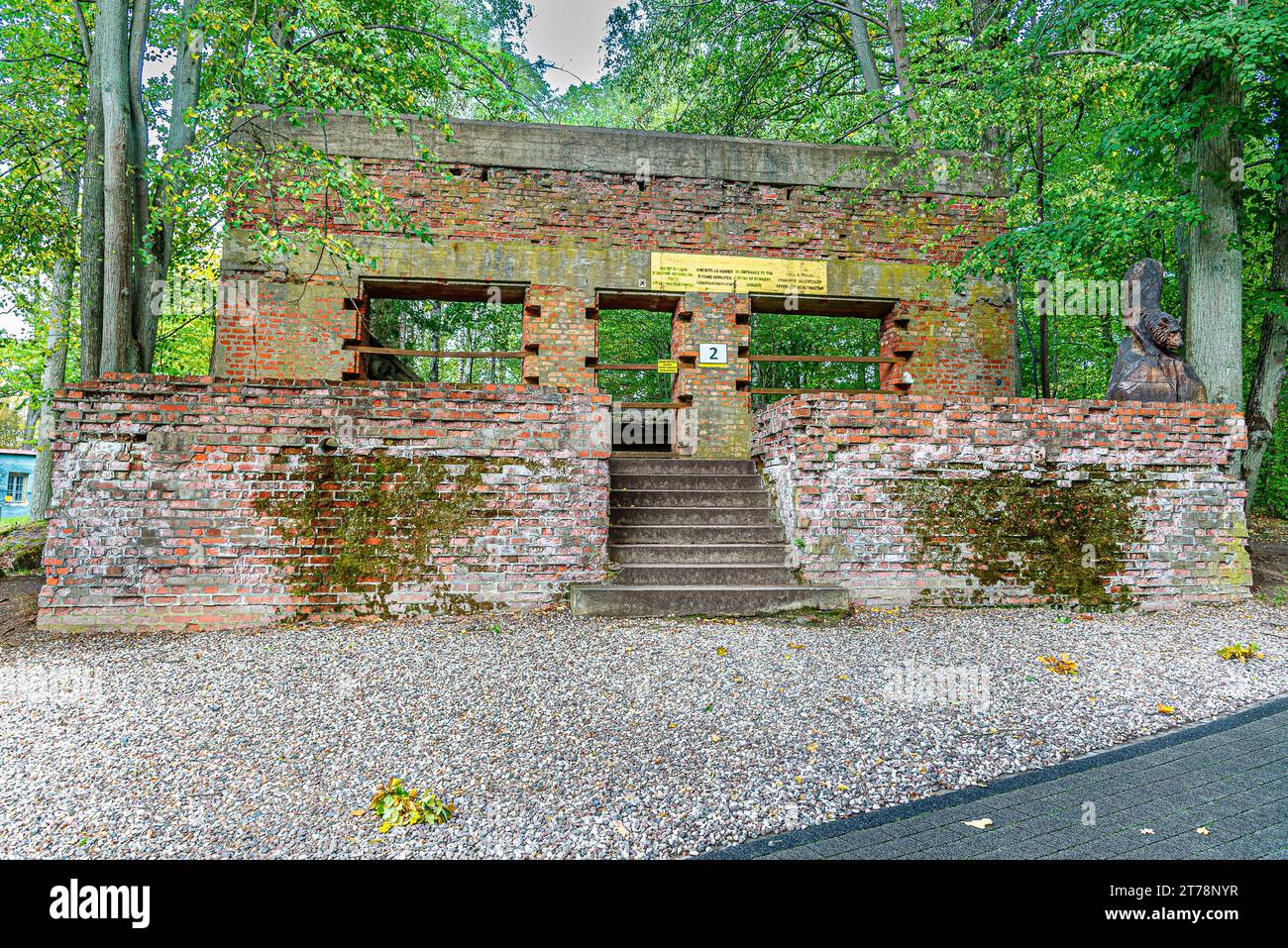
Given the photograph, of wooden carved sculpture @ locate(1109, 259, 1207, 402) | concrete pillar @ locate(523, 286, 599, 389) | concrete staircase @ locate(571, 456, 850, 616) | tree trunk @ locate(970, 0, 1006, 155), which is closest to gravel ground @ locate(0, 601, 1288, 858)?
concrete staircase @ locate(571, 456, 850, 616)

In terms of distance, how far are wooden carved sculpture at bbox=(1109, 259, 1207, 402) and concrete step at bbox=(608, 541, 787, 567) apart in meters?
3.98

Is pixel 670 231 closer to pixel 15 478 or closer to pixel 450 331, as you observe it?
pixel 450 331

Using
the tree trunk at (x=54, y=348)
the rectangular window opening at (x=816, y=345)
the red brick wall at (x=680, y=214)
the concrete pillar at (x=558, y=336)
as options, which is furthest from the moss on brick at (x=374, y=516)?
the rectangular window opening at (x=816, y=345)

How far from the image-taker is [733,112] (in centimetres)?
1218

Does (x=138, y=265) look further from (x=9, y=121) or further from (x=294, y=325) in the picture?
(x=9, y=121)

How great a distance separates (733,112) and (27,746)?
13.7 metres

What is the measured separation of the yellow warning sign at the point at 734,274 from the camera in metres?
8.49

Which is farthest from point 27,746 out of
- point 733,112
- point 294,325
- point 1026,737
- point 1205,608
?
point 733,112

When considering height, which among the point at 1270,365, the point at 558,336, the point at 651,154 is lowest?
the point at 1270,365

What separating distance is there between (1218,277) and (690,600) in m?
7.43

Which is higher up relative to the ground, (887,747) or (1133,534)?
(1133,534)

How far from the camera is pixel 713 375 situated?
8.57 meters

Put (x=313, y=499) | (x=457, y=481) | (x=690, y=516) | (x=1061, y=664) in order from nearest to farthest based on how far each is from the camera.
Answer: (x=1061, y=664), (x=313, y=499), (x=457, y=481), (x=690, y=516)

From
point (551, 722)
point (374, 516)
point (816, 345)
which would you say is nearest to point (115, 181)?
point (374, 516)
